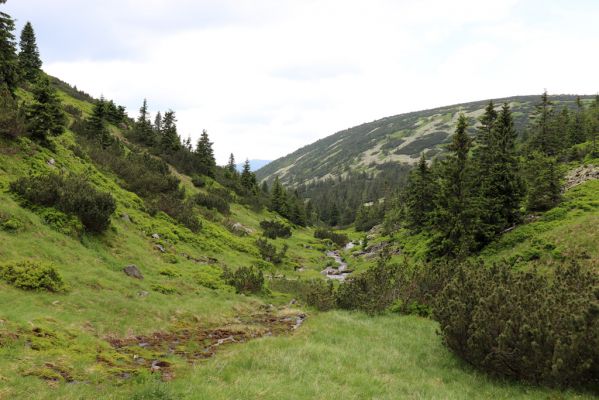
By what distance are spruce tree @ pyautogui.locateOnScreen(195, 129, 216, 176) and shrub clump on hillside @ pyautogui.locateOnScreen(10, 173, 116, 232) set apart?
39.5 m

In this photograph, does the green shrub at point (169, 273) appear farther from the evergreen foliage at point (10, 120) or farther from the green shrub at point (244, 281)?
the evergreen foliage at point (10, 120)

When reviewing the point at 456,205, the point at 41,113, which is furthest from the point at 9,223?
the point at 456,205

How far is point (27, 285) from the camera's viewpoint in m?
12.9

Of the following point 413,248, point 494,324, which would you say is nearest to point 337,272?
point 413,248

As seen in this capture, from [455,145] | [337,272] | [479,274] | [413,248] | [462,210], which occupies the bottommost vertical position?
[337,272]

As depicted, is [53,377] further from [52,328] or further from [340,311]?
[340,311]

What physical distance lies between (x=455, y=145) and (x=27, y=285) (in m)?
29.7

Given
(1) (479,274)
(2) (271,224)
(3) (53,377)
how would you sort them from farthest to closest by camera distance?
(2) (271,224), (1) (479,274), (3) (53,377)

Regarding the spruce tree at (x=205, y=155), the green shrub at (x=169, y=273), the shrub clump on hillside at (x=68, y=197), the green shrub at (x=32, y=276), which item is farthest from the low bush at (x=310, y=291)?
the spruce tree at (x=205, y=155)

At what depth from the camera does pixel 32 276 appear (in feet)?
43.3

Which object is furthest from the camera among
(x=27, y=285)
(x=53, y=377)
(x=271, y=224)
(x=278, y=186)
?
(x=278, y=186)

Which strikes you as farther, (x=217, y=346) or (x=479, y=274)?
(x=479, y=274)

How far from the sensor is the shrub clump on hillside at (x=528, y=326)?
8.95m

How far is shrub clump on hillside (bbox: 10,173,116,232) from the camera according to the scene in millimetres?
18734
